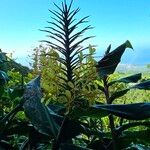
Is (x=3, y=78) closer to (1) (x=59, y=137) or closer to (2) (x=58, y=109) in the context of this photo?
(2) (x=58, y=109)

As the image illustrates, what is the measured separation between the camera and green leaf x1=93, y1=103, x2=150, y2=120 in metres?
0.99

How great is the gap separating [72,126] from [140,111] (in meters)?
0.17

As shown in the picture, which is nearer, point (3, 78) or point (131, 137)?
point (131, 137)

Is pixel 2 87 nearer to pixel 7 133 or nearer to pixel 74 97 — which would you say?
pixel 7 133

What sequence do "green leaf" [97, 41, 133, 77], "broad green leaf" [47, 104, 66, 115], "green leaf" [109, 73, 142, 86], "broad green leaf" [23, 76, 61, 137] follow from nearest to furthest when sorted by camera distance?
"broad green leaf" [23, 76, 61, 137] → "broad green leaf" [47, 104, 66, 115] → "green leaf" [97, 41, 133, 77] → "green leaf" [109, 73, 142, 86]

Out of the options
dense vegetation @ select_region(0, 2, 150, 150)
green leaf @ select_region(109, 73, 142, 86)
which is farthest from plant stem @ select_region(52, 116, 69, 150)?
green leaf @ select_region(109, 73, 142, 86)

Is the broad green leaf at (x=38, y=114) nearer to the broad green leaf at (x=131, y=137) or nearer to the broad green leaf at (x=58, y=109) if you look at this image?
the broad green leaf at (x=58, y=109)

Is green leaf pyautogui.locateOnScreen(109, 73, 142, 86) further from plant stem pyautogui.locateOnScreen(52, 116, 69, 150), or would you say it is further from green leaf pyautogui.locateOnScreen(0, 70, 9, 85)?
plant stem pyautogui.locateOnScreen(52, 116, 69, 150)

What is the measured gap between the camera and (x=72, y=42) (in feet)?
3.53

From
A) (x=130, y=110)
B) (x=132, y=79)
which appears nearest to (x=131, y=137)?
(x=130, y=110)

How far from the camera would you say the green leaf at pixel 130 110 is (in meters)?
0.99

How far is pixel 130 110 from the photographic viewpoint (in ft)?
3.31

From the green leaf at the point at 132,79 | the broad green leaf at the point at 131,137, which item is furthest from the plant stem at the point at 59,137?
the green leaf at the point at 132,79

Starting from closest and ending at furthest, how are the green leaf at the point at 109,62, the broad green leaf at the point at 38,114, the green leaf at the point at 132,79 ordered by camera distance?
the broad green leaf at the point at 38,114, the green leaf at the point at 109,62, the green leaf at the point at 132,79
